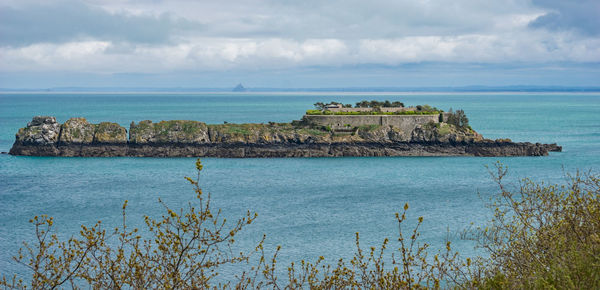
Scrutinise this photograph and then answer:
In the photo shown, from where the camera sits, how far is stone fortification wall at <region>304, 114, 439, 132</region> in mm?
67625

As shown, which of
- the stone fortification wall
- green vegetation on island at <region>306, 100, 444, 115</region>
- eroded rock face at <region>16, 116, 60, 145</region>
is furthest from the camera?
green vegetation on island at <region>306, 100, 444, 115</region>

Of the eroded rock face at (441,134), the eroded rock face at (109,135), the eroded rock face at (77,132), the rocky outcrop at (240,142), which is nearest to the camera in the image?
the rocky outcrop at (240,142)

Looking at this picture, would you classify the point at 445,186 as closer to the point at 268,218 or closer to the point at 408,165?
the point at 408,165

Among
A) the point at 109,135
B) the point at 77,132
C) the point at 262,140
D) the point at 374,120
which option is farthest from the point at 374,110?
the point at 77,132

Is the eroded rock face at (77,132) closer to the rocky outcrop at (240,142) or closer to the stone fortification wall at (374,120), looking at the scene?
the rocky outcrop at (240,142)

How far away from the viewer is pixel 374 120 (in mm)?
68188

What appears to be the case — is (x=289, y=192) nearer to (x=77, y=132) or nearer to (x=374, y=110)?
(x=77, y=132)

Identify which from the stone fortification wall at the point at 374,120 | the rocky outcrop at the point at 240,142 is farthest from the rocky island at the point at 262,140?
the stone fortification wall at the point at 374,120

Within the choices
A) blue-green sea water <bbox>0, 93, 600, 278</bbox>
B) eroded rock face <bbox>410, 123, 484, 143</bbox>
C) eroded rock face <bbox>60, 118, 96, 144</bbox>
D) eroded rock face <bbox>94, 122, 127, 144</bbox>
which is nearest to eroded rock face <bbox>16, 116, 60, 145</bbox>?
eroded rock face <bbox>60, 118, 96, 144</bbox>

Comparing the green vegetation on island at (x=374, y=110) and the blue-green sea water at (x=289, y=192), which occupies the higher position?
the green vegetation on island at (x=374, y=110)

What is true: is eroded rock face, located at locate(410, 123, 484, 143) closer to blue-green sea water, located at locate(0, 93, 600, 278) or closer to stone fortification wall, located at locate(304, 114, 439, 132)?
stone fortification wall, located at locate(304, 114, 439, 132)

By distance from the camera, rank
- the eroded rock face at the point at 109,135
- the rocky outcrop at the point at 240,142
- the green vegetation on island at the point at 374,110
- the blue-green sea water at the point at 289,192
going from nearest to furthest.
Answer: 1. the blue-green sea water at the point at 289,192
2. the rocky outcrop at the point at 240,142
3. the eroded rock face at the point at 109,135
4. the green vegetation on island at the point at 374,110

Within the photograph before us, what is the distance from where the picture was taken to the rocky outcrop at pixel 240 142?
6338 cm

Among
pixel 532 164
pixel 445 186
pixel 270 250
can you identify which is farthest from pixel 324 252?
pixel 532 164
